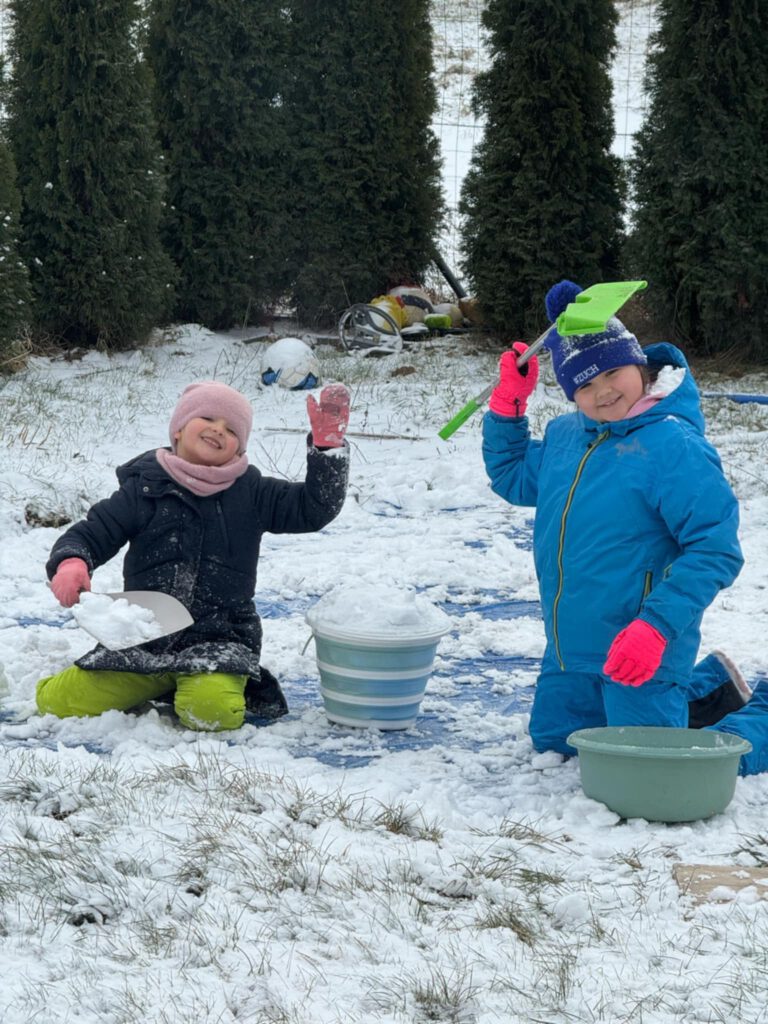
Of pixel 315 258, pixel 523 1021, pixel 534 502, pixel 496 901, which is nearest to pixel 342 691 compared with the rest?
pixel 534 502

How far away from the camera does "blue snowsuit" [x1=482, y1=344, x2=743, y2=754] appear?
10.1ft

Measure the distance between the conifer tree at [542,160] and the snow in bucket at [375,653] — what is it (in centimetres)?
600

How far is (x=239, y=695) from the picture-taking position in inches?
141

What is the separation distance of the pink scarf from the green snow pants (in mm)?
530

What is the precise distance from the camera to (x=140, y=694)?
12.1ft

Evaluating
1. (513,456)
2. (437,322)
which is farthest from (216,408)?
(437,322)

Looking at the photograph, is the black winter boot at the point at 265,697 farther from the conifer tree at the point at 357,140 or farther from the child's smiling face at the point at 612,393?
the conifer tree at the point at 357,140

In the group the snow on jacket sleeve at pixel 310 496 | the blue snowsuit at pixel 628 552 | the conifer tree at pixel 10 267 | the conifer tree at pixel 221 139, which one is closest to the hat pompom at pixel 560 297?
the blue snowsuit at pixel 628 552

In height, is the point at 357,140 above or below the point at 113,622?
above

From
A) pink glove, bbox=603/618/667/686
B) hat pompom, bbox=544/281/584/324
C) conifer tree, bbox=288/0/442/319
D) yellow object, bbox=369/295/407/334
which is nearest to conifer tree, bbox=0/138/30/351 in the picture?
conifer tree, bbox=288/0/442/319

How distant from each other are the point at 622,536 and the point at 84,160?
6.89 metres

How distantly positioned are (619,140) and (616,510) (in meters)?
12.4

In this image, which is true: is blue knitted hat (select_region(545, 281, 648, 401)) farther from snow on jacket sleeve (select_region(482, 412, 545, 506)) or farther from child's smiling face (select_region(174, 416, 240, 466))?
child's smiling face (select_region(174, 416, 240, 466))

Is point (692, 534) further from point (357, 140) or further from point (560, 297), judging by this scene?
point (357, 140)
